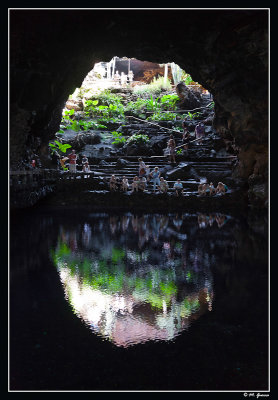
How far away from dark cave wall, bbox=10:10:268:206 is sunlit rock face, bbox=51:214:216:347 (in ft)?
18.2

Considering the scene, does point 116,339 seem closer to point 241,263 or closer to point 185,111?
point 241,263

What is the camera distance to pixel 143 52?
1455cm

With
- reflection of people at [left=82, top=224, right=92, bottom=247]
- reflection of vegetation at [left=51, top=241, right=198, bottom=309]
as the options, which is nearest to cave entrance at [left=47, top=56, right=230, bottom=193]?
reflection of people at [left=82, top=224, right=92, bottom=247]

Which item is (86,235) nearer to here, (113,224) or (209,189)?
(113,224)

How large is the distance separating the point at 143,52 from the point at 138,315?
13481 millimetres

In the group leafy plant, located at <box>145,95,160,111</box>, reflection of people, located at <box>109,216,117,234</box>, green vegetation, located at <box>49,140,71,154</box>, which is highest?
leafy plant, located at <box>145,95,160,111</box>

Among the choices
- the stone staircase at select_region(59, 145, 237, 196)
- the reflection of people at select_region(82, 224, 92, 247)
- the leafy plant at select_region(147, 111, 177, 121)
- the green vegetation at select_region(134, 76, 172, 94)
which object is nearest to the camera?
the reflection of people at select_region(82, 224, 92, 247)

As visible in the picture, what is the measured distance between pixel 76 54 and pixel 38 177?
17.8 feet

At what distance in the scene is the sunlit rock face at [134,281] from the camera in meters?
3.71

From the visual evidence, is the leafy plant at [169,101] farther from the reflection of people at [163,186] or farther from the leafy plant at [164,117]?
the reflection of people at [163,186]

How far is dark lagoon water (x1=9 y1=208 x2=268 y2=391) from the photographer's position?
2.97 metres

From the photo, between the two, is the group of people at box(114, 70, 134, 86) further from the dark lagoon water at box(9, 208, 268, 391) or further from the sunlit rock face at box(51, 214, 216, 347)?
the dark lagoon water at box(9, 208, 268, 391)

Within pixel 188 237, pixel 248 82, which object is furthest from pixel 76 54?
pixel 188 237

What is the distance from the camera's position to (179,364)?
3066 mm
